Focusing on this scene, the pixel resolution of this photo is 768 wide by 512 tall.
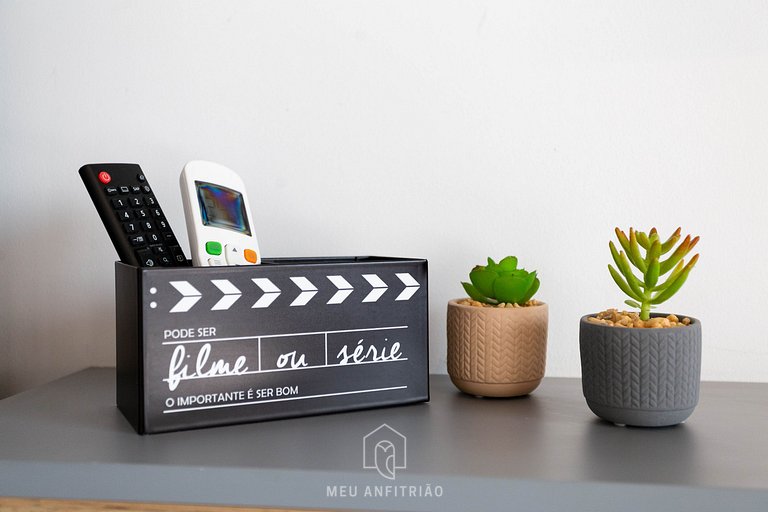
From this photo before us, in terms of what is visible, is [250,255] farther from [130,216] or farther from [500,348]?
[500,348]

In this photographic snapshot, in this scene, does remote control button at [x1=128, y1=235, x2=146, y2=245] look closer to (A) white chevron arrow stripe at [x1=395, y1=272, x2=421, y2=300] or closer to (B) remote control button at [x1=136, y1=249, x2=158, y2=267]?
(B) remote control button at [x1=136, y1=249, x2=158, y2=267]

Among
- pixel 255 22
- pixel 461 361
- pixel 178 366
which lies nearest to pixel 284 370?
pixel 178 366

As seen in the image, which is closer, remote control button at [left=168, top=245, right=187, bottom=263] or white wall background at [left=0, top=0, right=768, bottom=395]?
remote control button at [left=168, top=245, right=187, bottom=263]

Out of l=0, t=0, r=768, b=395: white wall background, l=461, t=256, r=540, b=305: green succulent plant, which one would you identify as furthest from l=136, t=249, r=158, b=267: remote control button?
l=461, t=256, r=540, b=305: green succulent plant

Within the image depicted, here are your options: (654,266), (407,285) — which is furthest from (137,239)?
(654,266)

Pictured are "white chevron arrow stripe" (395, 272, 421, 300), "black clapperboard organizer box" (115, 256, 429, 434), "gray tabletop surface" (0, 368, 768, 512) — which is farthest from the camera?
"white chevron arrow stripe" (395, 272, 421, 300)

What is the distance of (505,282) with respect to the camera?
2.55ft

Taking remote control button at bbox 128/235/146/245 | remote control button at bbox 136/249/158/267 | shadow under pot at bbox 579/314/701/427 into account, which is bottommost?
shadow under pot at bbox 579/314/701/427

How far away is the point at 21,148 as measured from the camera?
0.95 metres

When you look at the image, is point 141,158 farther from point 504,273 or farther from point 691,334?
point 691,334

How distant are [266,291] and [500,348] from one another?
0.25 meters

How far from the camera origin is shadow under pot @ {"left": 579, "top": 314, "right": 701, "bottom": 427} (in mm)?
660

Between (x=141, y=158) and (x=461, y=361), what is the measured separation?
0.48 metres

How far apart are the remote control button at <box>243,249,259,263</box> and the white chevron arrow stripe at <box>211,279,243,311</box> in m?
0.06
